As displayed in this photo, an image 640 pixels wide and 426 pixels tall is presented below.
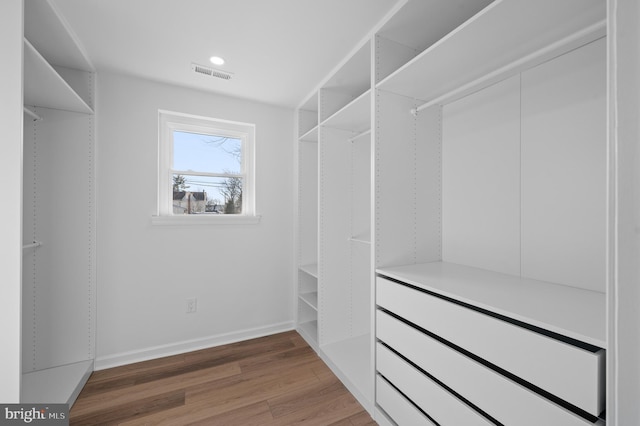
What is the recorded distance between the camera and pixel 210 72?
2215mm

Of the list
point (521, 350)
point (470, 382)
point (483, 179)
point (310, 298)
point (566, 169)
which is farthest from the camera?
point (310, 298)

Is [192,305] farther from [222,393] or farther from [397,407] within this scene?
[397,407]

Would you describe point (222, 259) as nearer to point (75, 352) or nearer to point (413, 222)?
point (75, 352)

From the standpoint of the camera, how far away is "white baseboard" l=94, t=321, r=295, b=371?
2.25 metres

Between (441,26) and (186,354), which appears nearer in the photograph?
(441,26)

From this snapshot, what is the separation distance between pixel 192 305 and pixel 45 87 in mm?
1872

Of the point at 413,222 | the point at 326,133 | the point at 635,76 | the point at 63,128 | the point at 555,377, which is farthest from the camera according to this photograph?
the point at 326,133

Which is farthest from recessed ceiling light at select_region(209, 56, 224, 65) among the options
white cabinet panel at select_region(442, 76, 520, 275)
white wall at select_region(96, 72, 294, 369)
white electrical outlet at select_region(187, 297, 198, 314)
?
white electrical outlet at select_region(187, 297, 198, 314)

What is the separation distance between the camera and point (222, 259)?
264 cm

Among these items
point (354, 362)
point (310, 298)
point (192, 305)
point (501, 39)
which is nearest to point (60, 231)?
point (192, 305)

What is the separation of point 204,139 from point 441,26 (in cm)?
214

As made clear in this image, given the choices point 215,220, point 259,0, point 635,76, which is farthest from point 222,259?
point 635,76

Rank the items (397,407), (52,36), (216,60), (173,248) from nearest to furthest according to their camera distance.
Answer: (397,407) < (52,36) < (216,60) < (173,248)

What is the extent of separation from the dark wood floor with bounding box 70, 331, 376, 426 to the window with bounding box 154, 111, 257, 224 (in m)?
1.20
